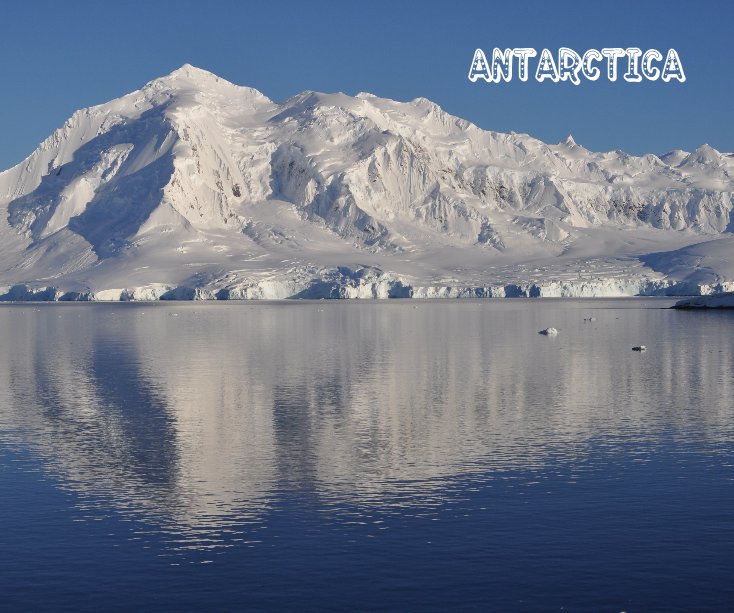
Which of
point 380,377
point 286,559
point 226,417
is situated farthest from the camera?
point 380,377

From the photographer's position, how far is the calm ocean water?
67.5 ft

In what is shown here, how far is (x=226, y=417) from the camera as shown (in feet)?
139

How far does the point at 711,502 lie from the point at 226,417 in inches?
839

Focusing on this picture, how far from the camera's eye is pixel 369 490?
28.4 metres

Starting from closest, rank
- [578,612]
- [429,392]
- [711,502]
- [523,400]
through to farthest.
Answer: [578,612], [711,502], [523,400], [429,392]

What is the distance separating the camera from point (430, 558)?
72.8ft

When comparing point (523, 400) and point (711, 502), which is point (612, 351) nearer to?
point (523, 400)

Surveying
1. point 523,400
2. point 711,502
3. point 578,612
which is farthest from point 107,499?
point 523,400

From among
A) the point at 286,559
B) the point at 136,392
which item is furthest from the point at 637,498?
the point at 136,392

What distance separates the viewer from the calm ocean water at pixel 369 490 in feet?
67.5

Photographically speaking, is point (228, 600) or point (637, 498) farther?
point (637, 498)

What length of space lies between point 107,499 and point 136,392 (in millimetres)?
24315

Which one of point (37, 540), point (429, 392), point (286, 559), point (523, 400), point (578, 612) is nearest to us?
point (578, 612)

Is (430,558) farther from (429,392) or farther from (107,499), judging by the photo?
(429,392)
